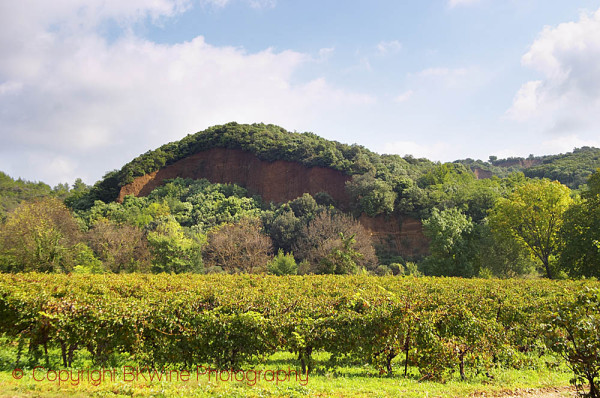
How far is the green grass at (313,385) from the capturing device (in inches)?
215

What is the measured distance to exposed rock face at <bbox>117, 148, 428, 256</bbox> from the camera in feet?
120

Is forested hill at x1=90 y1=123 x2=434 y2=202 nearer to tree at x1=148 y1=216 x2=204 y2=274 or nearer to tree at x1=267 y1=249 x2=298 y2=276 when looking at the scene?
tree at x1=267 y1=249 x2=298 y2=276

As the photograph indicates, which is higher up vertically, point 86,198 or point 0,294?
point 86,198

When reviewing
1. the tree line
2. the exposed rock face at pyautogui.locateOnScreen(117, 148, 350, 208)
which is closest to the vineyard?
the tree line

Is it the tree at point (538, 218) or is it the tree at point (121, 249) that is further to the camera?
the tree at point (121, 249)

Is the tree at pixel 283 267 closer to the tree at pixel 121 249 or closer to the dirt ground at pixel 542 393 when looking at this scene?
the tree at pixel 121 249

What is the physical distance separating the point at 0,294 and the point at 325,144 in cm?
4295

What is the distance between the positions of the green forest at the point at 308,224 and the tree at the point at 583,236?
0.22 feet

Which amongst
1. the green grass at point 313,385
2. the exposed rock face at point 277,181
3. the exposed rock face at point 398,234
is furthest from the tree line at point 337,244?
the green grass at point 313,385

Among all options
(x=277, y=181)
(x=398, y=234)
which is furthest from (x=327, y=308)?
(x=277, y=181)

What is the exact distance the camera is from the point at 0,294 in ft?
27.9

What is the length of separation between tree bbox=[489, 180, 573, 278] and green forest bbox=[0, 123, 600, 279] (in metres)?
0.07

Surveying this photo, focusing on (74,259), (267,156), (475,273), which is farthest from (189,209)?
(475,273)

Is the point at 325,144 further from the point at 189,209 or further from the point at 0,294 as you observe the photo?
the point at 0,294
